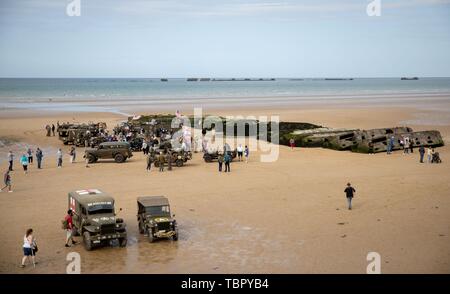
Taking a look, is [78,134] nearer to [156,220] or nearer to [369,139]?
[369,139]

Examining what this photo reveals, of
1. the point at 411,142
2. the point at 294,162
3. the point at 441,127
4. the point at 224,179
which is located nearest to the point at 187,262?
the point at 224,179

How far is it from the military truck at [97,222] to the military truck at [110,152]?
1743 cm

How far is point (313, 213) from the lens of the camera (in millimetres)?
23047

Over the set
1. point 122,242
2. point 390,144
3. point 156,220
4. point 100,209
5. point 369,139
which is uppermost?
point 369,139

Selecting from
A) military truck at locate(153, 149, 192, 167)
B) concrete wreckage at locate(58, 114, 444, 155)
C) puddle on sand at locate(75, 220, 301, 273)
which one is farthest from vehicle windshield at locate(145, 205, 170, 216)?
concrete wreckage at locate(58, 114, 444, 155)

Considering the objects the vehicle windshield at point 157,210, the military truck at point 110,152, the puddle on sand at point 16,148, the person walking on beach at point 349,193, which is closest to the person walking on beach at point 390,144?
the person walking on beach at point 349,193

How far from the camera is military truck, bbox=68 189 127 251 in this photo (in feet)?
61.0

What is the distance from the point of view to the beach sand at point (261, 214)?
17.3 meters

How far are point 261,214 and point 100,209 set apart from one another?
723 centimetres

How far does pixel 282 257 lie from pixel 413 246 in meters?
4.73

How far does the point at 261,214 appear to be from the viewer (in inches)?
911

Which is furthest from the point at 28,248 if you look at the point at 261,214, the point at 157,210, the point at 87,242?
the point at 261,214

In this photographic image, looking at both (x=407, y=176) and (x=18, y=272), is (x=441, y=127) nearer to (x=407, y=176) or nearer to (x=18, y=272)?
(x=407, y=176)
